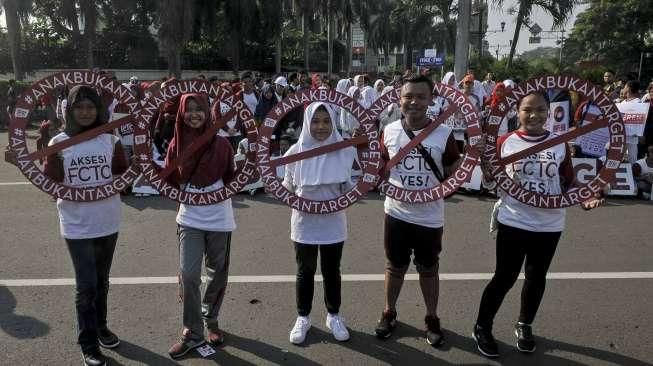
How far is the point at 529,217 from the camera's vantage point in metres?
3.68

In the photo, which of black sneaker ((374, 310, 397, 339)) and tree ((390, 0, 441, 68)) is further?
tree ((390, 0, 441, 68))

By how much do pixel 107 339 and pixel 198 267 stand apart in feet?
2.81

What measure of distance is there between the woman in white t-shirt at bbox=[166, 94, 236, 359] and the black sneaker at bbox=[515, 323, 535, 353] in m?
2.10

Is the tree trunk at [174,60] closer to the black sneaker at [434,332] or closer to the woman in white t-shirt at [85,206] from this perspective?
the woman in white t-shirt at [85,206]

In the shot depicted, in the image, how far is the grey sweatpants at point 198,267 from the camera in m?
3.70

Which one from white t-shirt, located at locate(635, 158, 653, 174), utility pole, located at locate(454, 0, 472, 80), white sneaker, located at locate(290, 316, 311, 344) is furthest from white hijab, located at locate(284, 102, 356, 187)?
utility pole, located at locate(454, 0, 472, 80)

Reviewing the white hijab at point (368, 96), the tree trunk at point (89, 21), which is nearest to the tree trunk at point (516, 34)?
the white hijab at point (368, 96)

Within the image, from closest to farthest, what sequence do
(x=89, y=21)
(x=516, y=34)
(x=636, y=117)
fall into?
(x=636, y=117)
(x=89, y=21)
(x=516, y=34)

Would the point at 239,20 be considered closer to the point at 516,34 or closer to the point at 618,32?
the point at 516,34

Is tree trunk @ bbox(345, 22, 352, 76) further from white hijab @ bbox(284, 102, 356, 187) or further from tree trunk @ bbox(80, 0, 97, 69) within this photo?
white hijab @ bbox(284, 102, 356, 187)

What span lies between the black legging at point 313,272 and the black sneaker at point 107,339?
129 centimetres

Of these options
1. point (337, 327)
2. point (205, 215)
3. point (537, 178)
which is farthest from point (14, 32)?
point (537, 178)

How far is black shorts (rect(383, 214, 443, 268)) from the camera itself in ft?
12.6

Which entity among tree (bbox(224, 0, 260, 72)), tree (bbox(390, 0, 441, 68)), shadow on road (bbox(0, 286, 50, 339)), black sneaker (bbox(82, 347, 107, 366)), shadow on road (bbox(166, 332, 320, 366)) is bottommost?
shadow on road (bbox(166, 332, 320, 366))
